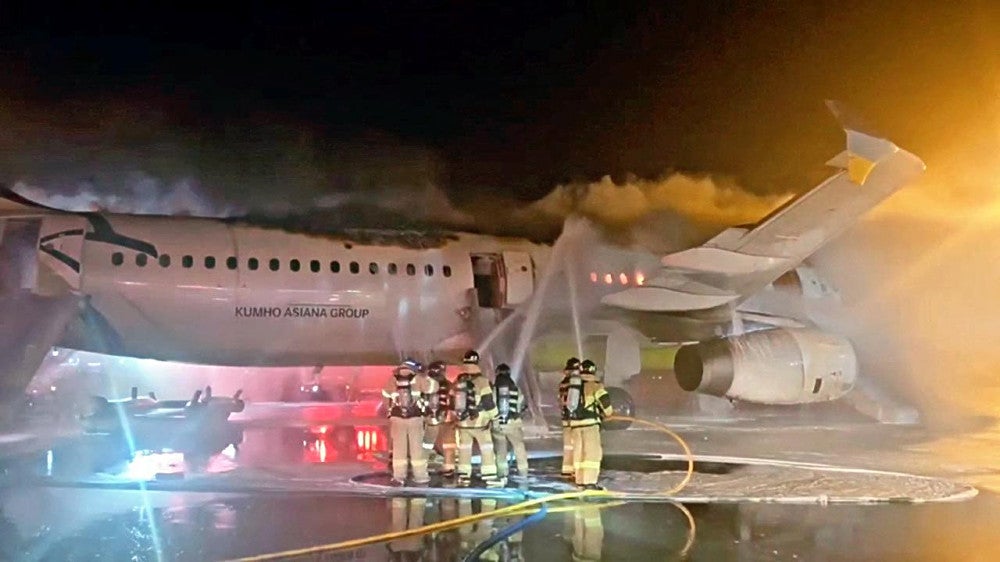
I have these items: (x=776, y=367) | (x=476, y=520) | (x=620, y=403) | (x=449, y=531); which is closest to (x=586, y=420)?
(x=476, y=520)

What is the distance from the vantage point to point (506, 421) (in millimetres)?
10211

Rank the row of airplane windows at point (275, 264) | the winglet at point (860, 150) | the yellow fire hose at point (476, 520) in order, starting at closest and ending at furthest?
the yellow fire hose at point (476, 520)
the winglet at point (860, 150)
the row of airplane windows at point (275, 264)

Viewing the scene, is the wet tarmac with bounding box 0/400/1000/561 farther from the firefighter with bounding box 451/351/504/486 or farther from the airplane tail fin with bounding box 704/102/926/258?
Answer: the airplane tail fin with bounding box 704/102/926/258

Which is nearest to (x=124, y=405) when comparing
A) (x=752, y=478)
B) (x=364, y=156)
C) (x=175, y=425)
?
(x=175, y=425)

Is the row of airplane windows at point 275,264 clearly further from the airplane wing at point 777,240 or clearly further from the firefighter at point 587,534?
the firefighter at point 587,534

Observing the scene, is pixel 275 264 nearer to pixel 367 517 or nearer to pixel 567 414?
pixel 567 414

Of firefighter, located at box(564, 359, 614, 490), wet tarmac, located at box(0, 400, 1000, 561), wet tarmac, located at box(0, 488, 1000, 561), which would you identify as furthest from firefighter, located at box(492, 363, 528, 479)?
wet tarmac, located at box(0, 488, 1000, 561)

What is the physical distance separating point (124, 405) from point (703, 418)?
11698 millimetres

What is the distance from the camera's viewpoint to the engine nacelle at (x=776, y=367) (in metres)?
14.0

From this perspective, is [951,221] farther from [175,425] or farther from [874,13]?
[175,425]

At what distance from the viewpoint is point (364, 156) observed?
66.1 ft

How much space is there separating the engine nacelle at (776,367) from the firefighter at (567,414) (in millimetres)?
4381

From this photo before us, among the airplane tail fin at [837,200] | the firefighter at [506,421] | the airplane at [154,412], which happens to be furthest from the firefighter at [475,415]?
the airplane at [154,412]

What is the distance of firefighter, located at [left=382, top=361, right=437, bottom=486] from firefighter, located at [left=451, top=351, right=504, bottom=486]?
47 centimetres
